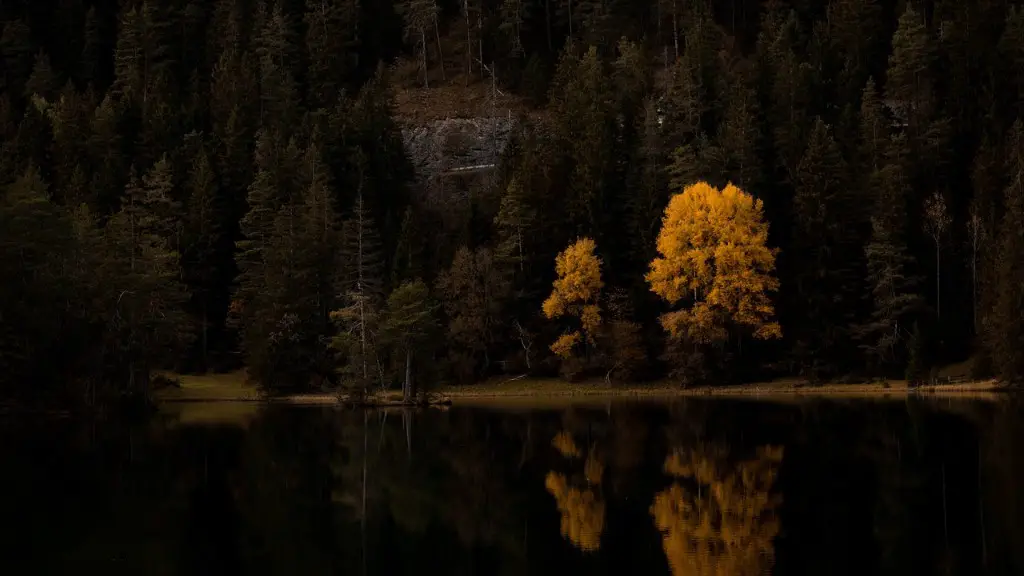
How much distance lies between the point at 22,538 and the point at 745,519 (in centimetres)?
1655

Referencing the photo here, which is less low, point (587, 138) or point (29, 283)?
point (587, 138)

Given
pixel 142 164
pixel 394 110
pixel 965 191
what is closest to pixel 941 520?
pixel 965 191

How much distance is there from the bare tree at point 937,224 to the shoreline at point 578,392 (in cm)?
1172

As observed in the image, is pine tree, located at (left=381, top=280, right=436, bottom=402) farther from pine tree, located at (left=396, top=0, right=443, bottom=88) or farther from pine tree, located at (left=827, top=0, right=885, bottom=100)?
pine tree, located at (left=396, top=0, right=443, bottom=88)

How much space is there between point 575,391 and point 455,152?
42987 mm

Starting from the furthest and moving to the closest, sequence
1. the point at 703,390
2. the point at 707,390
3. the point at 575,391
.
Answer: the point at 575,391
the point at 703,390
the point at 707,390

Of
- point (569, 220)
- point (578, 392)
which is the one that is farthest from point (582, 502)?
point (569, 220)

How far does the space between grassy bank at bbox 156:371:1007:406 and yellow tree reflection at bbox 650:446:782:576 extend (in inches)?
1623

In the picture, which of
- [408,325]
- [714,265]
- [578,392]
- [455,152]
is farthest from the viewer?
[455,152]

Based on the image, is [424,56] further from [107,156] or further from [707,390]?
[707,390]

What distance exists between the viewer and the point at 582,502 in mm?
32906

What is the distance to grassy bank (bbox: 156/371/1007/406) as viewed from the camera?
80.6 metres

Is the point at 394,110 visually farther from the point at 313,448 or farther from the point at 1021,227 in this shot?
the point at 313,448

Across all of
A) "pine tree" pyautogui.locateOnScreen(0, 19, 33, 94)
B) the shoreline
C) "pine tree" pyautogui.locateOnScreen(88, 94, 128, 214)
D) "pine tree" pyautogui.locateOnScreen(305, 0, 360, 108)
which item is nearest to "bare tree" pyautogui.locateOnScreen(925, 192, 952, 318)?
the shoreline
